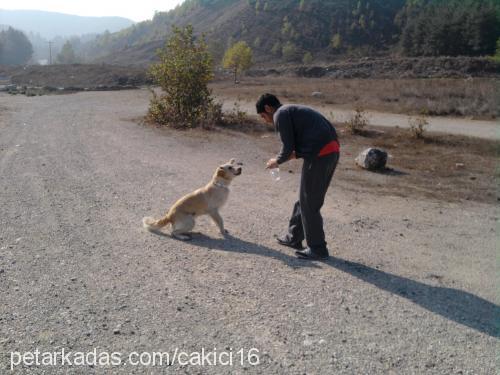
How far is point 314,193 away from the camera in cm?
502

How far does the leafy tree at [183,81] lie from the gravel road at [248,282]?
8059mm

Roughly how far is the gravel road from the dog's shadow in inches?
1.0

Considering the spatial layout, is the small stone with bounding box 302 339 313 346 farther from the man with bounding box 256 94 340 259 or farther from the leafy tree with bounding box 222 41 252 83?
the leafy tree with bounding box 222 41 252 83

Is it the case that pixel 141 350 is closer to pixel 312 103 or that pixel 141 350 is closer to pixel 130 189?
pixel 130 189

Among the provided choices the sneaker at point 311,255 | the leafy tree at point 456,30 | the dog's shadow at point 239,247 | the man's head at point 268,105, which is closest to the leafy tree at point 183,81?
the dog's shadow at point 239,247

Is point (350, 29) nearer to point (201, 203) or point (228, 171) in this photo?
point (228, 171)

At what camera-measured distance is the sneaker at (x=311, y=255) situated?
17.6 ft

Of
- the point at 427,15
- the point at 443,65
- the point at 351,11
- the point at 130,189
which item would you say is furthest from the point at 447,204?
the point at 351,11

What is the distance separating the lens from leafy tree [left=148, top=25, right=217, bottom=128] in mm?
16453

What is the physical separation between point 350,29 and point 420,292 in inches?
4126

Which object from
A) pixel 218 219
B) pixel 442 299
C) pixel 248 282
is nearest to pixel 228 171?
pixel 218 219

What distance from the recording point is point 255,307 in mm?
4270

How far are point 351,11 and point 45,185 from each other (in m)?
113

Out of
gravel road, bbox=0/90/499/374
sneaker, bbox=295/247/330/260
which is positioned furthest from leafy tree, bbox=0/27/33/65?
sneaker, bbox=295/247/330/260
